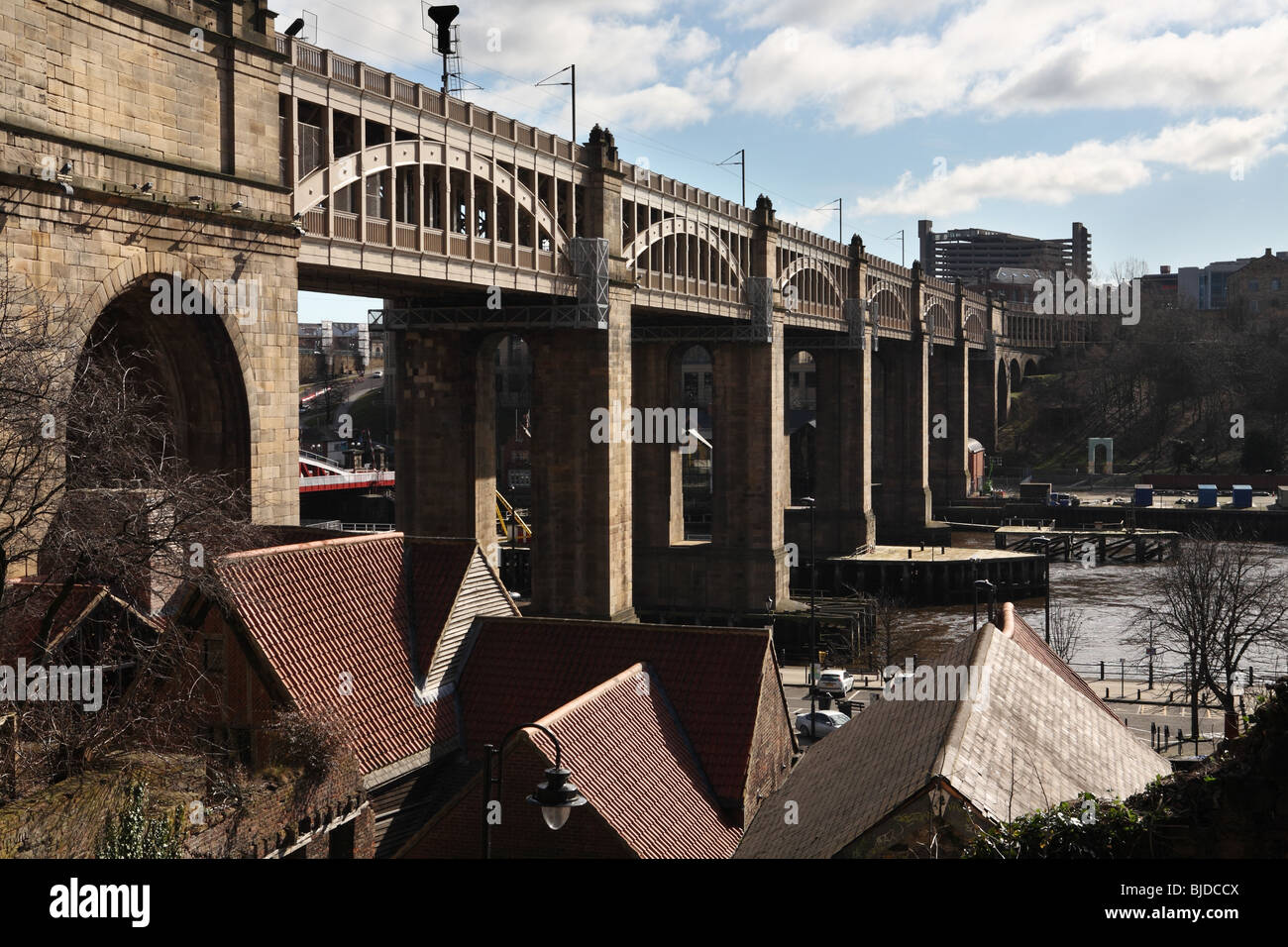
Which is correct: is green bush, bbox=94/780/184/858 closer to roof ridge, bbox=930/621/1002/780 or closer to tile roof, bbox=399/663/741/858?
tile roof, bbox=399/663/741/858

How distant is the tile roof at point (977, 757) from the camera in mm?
14164

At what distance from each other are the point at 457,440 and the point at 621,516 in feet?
22.7

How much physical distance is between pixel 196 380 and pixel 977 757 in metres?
16.8

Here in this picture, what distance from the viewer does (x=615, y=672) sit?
2308 centimetres

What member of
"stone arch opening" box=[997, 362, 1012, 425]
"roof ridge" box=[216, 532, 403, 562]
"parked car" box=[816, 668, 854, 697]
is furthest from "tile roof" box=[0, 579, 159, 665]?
"stone arch opening" box=[997, 362, 1012, 425]

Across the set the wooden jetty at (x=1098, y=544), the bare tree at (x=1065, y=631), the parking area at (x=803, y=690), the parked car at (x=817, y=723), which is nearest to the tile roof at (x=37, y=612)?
the parked car at (x=817, y=723)

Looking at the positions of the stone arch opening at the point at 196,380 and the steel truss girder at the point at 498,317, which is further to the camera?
the steel truss girder at the point at 498,317

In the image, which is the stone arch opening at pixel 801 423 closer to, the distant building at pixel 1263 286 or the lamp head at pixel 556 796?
the distant building at pixel 1263 286

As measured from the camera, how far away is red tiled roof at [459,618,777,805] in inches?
875

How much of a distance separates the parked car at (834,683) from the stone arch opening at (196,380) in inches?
1050

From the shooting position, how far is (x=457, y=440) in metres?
45.6

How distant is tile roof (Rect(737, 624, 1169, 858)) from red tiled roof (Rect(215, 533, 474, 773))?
6348 mm
